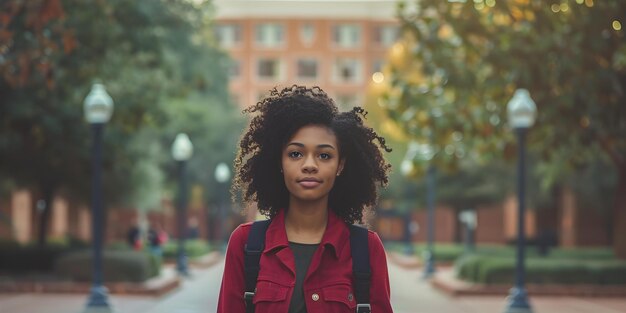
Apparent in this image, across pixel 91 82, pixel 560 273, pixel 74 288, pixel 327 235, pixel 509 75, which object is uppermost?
pixel 91 82

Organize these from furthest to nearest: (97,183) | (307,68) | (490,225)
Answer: (307,68)
(490,225)
(97,183)

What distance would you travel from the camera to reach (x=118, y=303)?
830 inches

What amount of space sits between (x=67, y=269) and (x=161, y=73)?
6.65 meters

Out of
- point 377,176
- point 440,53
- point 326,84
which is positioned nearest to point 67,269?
point 440,53

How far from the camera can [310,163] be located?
4.00 m

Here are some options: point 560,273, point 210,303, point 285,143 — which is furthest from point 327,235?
point 560,273

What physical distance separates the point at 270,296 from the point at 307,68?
96.3 m

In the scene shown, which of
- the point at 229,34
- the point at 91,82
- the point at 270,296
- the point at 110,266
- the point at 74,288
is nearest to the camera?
the point at 270,296

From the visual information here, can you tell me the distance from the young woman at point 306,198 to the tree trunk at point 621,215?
76.7 feet

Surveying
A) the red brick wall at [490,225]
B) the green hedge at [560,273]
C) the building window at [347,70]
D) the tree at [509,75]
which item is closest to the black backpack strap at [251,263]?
the tree at [509,75]

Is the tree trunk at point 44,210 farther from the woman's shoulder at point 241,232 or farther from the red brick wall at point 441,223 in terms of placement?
the red brick wall at point 441,223

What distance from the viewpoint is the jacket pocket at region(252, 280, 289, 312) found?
387cm

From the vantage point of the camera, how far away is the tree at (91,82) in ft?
76.7

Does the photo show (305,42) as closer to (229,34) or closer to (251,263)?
(229,34)
